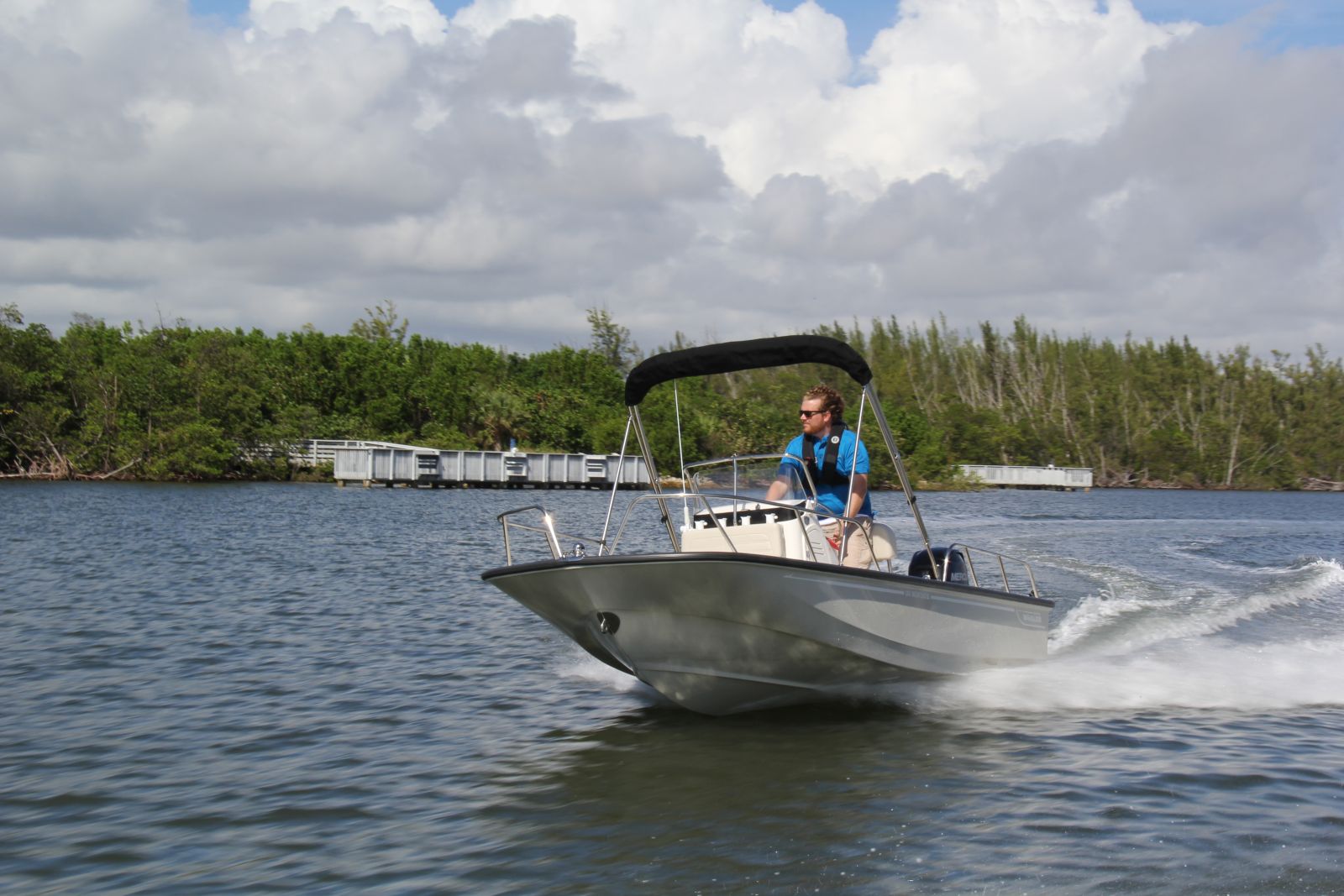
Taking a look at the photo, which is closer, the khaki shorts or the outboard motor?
the khaki shorts

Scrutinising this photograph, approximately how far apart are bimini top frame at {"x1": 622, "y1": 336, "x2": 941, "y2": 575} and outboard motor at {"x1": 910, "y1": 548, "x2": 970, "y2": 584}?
1.13ft

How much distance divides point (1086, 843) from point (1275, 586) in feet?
46.9

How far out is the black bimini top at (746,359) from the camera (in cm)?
795

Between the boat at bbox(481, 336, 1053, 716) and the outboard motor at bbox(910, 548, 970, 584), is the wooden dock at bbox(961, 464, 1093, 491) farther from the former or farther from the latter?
the boat at bbox(481, 336, 1053, 716)

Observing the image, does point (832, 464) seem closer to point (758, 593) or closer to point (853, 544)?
point (853, 544)

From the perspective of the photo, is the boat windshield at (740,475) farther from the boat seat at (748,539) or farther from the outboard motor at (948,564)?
the outboard motor at (948,564)

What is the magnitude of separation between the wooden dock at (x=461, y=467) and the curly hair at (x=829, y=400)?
1991 inches

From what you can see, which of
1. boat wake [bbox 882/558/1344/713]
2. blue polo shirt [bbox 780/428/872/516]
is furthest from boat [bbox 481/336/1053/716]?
boat wake [bbox 882/558/1344/713]

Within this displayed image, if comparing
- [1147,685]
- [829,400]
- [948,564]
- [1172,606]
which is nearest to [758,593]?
[829,400]

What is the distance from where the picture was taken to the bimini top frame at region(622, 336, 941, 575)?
7.96 m

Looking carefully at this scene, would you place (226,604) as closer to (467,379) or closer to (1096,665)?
(1096,665)

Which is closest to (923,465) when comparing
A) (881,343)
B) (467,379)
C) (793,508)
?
(467,379)

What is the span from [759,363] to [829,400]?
0.88 m

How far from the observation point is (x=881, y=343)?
424 feet
